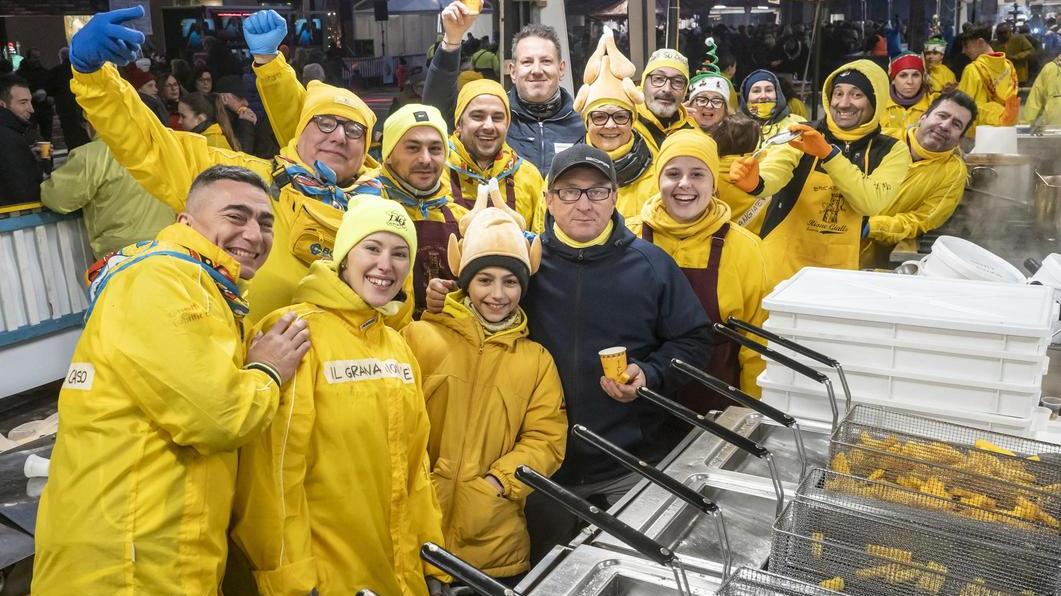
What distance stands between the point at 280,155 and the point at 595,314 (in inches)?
45.4

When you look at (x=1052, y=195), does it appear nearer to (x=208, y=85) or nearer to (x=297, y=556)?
(x=297, y=556)

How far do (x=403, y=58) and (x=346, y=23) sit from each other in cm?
54

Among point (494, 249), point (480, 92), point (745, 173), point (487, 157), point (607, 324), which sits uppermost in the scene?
point (480, 92)

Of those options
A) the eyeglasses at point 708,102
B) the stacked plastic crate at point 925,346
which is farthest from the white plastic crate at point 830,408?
the eyeglasses at point 708,102

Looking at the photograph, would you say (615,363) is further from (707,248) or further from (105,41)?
(105,41)

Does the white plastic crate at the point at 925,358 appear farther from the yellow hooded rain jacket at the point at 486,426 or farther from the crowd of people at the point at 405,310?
the yellow hooded rain jacket at the point at 486,426

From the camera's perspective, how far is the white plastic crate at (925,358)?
222cm

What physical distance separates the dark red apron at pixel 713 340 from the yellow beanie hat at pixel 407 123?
978 mm

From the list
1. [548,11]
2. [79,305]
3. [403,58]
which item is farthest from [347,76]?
[79,305]

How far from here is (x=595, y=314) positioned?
8.77 feet

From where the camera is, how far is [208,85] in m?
6.66

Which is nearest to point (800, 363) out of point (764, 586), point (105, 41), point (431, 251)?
point (764, 586)

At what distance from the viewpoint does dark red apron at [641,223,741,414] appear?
301 centimetres

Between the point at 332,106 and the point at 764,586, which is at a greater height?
the point at 332,106
